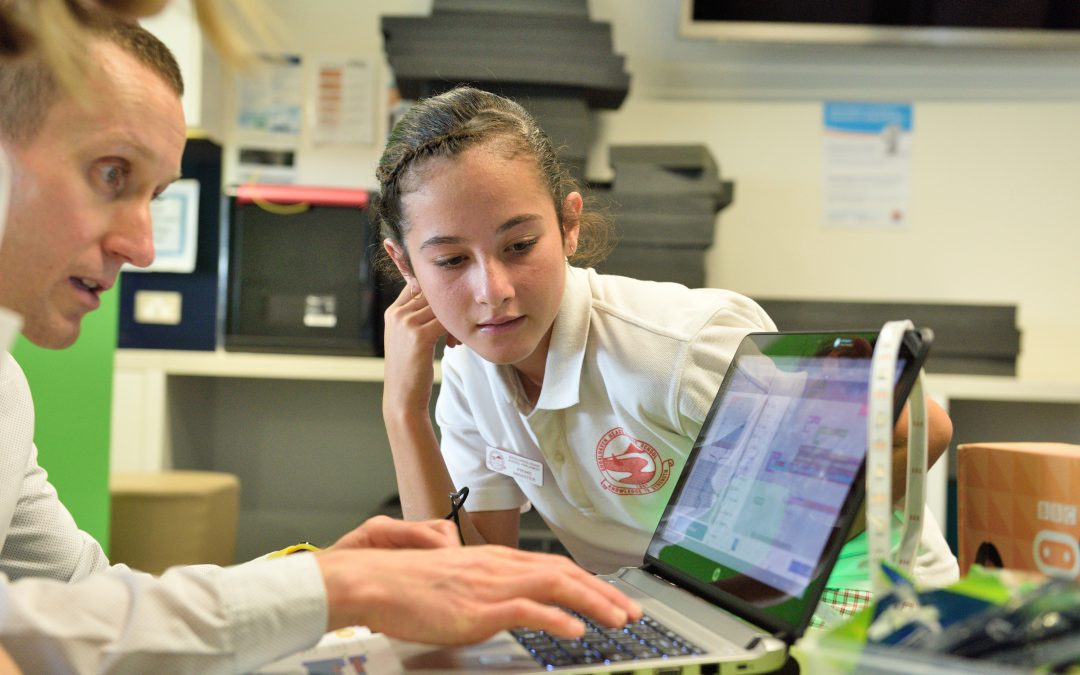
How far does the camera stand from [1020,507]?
0.66m

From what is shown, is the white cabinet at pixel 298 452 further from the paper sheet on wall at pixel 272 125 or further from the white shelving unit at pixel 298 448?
the paper sheet on wall at pixel 272 125

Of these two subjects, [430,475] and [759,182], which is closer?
[430,475]

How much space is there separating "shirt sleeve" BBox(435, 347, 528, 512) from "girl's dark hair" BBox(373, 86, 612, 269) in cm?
20

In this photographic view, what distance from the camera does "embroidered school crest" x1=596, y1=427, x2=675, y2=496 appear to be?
1061mm

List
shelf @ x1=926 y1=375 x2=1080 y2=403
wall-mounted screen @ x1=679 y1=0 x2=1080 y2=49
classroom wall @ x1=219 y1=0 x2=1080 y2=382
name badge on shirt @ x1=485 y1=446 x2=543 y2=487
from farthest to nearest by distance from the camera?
classroom wall @ x1=219 y1=0 x2=1080 y2=382 < wall-mounted screen @ x1=679 y1=0 x2=1080 y2=49 < shelf @ x1=926 y1=375 x2=1080 y2=403 < name badge on shirt @ x1=485 y1=446 x2=543 y2=487

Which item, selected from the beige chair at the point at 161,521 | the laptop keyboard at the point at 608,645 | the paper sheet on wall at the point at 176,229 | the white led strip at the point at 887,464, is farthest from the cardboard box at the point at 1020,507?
the paper sheet on wall at the point at 176,229

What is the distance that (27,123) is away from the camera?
0.70 m

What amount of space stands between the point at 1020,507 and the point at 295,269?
75.3 inches

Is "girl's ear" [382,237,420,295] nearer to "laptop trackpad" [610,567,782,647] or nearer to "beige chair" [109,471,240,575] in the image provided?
"laptop trackpad" [610,567,782,647]

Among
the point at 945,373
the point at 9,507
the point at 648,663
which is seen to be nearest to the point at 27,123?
the point at 9,507

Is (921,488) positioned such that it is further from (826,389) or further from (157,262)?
(157,262)

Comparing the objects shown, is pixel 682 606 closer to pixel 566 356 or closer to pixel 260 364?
pixel 566 356

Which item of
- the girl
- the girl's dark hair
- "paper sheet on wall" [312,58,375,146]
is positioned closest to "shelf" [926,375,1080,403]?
the girl

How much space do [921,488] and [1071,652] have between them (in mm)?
183
